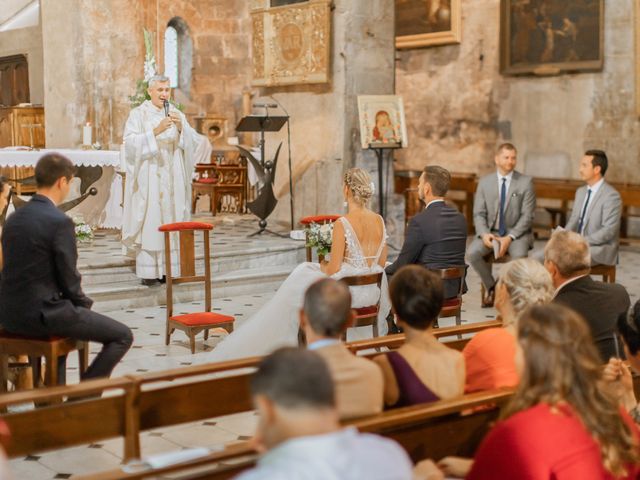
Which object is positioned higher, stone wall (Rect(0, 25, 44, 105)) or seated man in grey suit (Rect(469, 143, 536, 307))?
stone wall (Rect(0, 25, 44, 105))

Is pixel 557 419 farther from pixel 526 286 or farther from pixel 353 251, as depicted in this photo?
pixel 353 251

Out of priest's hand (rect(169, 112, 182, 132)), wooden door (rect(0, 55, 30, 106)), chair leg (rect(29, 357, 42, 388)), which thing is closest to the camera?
chair leg (rect(29, 357, 42, 388))

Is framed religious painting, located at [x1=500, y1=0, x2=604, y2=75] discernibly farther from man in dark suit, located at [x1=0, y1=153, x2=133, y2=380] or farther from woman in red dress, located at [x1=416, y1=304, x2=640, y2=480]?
woman in red dress, located at [x1=416, y1=304, x2=640, y2=480]

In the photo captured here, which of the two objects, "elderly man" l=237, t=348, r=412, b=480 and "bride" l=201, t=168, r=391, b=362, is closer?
"elderly man" l=237, t=348, r=412, b=480

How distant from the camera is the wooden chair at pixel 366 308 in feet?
20.5

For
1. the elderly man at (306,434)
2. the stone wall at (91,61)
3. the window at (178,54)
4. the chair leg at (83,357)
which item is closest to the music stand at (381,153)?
the stone wall at (91,61)

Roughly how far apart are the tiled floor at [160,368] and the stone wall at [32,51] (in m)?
9.04

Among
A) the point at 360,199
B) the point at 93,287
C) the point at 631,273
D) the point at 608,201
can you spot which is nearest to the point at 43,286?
the point at 360,199

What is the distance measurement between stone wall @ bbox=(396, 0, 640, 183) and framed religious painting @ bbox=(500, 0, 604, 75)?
171mm

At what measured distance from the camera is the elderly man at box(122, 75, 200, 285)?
8.87 metres

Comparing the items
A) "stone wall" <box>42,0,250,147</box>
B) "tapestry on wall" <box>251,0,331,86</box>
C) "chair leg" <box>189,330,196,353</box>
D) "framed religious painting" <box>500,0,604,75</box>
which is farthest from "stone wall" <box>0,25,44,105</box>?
"chair leg" <box>189,330,196,353</box>

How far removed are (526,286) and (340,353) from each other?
99 cm

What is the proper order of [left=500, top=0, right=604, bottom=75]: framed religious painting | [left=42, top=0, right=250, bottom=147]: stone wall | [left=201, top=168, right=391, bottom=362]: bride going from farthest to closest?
[left=500, top=0, right=604, bottom=75]: framed religious painting
[left=42, top=0, right=250, bottom=147]: stone wall
[left=201, top=168, right=391, bottom=362]: bride

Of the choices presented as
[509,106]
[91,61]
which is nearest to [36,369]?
[91,61]
